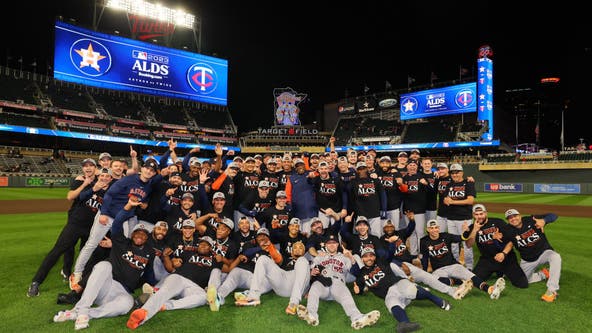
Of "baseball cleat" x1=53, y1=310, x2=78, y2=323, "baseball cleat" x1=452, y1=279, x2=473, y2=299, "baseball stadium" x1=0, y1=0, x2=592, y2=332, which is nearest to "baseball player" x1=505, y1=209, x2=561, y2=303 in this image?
"baseball stadium" x1=0, y1=0, x2=592, y2=332

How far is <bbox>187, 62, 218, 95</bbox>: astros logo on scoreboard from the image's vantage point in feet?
176

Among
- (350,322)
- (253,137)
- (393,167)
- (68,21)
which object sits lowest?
(350,322)

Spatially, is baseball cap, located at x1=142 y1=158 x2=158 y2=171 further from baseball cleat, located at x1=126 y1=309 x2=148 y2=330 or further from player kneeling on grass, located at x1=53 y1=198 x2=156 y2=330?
baseball cleat, located at x1=126 y1=309 x2=148 y2=330

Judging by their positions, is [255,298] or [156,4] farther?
[156,4]

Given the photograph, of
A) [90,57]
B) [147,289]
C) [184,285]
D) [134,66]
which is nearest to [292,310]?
[184,285]

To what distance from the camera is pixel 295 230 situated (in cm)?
693

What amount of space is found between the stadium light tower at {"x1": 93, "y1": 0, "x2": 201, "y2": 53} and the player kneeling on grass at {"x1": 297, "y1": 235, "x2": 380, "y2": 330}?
176 ft

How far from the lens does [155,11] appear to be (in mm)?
51750

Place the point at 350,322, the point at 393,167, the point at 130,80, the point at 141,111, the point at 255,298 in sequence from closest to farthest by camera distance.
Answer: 1. the point at 350,322
2. the point at 255,298
3. the point at 393,167
4. the point at 130,80
5. the point at 141,111

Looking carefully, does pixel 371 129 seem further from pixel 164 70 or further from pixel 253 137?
pixel 164 70

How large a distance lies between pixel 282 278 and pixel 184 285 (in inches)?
67.5

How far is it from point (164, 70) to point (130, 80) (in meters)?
5.20

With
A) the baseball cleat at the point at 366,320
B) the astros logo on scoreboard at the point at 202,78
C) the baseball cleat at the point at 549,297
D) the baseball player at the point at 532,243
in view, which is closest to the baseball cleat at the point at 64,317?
the baseball cleat at the point at 366,320

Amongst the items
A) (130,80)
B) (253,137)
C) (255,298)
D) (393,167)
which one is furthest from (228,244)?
(253,137)
